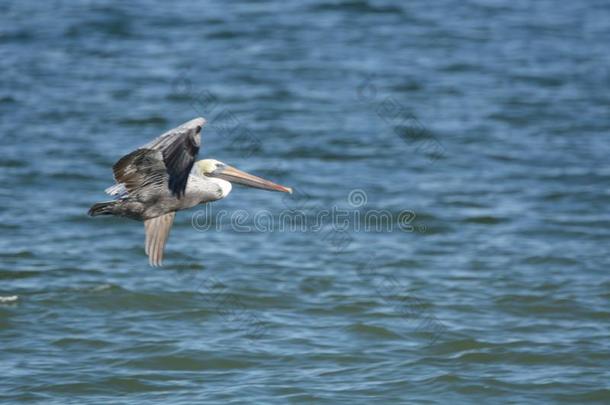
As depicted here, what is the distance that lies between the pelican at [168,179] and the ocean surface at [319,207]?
116 inches

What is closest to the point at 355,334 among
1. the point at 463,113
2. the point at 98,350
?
the point at 98,350

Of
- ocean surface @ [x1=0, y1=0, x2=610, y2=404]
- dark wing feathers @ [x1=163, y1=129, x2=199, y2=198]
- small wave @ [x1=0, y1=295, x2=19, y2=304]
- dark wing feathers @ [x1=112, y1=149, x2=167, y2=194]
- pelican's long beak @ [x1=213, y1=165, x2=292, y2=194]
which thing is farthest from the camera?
small wave @ [x1=0, y1=295, x2=19, y2=304]

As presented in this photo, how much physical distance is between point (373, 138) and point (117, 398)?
31.3ft

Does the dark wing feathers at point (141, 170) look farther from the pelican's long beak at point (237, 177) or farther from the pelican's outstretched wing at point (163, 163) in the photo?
the pelican's long beak at point (237, 177)

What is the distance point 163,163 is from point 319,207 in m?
8.27

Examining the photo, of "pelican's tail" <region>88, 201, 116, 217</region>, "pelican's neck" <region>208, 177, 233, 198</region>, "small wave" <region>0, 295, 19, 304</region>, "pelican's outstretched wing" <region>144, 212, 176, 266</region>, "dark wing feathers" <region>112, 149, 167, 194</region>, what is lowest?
"small wave" <region>0, 295, 19, 304</region>

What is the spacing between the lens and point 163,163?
10.2m

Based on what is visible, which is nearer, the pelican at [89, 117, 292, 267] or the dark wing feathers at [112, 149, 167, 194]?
the pelican at [89, 117, 292, 267]

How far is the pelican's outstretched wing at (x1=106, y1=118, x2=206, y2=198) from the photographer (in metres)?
9.80

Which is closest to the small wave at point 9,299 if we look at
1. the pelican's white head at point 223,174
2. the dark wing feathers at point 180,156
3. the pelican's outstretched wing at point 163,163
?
the pelican's outstretched wing at point 163,163

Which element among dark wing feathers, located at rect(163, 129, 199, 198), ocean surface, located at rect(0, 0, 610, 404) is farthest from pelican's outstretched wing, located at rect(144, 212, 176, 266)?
ocean surface, located at rect(0, 0, 610, 404)

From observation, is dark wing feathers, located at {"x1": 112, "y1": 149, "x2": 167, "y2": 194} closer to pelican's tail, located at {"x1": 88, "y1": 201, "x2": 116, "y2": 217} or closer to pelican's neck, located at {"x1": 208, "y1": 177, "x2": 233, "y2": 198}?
pelican's tail, located at {"x1": 88, "y1": 201, "x2": 116, "y2": 217}

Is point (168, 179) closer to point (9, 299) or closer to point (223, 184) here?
point (223, 184)

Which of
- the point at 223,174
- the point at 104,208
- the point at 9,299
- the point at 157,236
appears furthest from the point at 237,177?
the point at 9,299
